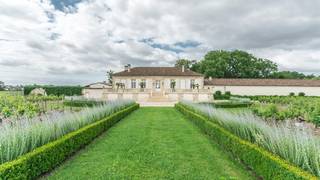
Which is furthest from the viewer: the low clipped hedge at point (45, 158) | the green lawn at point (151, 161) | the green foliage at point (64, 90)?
the green foliage at point (64, 90)

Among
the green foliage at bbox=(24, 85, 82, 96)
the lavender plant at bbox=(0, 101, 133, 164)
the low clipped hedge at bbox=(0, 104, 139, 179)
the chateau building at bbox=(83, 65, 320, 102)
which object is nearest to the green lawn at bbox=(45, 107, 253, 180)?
the low clipped hedge at bbox=(0, 104, 139, 179)

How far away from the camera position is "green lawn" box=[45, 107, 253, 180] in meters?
5.79

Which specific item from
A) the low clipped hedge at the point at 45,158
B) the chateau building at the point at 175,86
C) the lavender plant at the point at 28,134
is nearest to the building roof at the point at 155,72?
the chateau building at the point at 175,86

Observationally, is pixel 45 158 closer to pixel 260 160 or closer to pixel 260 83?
pixel 260 160

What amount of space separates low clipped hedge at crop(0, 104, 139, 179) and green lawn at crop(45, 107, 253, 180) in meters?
0.20

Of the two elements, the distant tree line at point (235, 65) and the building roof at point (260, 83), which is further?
the distant tree line at point (235, 65)

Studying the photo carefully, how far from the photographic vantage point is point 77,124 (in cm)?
930

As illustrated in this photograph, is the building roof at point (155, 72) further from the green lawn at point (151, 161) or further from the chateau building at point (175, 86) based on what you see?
the green lawn at point (151, 161)

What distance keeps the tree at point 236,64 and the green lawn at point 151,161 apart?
2102 inches

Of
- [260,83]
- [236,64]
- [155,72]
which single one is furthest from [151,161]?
[236,64]

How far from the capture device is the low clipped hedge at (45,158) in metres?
4.43

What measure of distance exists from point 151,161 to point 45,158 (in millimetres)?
→ 2271

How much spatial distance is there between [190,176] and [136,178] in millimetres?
1018

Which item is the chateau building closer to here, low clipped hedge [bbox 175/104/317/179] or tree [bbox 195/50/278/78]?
tree [bbox 195/50/278/78]
